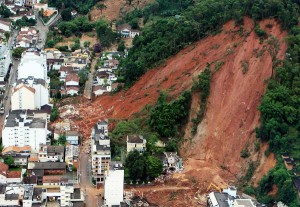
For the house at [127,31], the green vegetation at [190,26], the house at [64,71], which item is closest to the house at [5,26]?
the house at [127,31]

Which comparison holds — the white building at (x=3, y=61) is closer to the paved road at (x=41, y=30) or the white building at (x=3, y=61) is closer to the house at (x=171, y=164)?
the paved road at (x=41, y=30)

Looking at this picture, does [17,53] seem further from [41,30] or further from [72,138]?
[72,138]

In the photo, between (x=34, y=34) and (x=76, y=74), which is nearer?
(x=76, y=74)

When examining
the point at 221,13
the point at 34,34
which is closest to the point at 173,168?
the point at 221,13

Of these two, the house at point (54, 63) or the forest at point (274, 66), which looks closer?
the forest at point (274, 66)

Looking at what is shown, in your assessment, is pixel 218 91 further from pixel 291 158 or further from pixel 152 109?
pixel 291 158

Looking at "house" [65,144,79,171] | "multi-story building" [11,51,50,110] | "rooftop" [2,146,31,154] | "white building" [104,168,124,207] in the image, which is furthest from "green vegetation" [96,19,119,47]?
"white building" [104,168,124,207]
